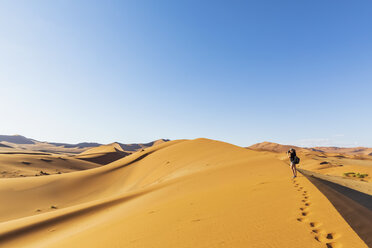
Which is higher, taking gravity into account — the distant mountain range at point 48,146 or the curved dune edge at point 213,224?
the distant mountain range at point 48,146

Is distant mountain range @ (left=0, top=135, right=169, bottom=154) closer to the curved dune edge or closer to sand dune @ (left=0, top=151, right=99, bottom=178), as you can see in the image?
sand dune @ (left=0, top=151, right=99, bottom=178)

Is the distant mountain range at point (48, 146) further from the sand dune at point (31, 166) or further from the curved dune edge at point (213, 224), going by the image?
the curved dune edge at point (213, 224)

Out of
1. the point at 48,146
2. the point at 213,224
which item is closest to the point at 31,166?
the point at 213,224

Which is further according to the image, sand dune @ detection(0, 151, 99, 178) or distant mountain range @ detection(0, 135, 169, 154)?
distant mountain range @ detection(0, 135, 169, 154)

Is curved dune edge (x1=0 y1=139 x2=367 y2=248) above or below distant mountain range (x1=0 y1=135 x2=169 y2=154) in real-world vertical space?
below

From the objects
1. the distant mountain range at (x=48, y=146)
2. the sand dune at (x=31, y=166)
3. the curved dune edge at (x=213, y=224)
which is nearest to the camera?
the curved dune edge at (x=213, y=224)

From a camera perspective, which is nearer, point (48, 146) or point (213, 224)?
point (213, 224)

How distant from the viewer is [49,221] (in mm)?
7422

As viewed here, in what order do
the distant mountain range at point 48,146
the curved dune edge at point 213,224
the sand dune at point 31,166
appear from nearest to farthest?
1. the curved dune edge at point 213,224
2. the sand dune at point 31,166
3. the distant mountain range at point 48,146

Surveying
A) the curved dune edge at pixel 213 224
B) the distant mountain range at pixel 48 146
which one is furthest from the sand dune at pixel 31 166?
the distant mountain range at pixel 48 146

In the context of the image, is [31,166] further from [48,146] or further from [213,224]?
[48,146]

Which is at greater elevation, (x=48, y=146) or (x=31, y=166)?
(x=48, y=146)

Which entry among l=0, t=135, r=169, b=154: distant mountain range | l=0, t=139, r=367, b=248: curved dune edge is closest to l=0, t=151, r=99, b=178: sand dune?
l=0, t=139, r=367, b=248: curved dune edge

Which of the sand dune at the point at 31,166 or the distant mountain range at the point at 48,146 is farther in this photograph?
the distant mountain range at the point at 48,146
